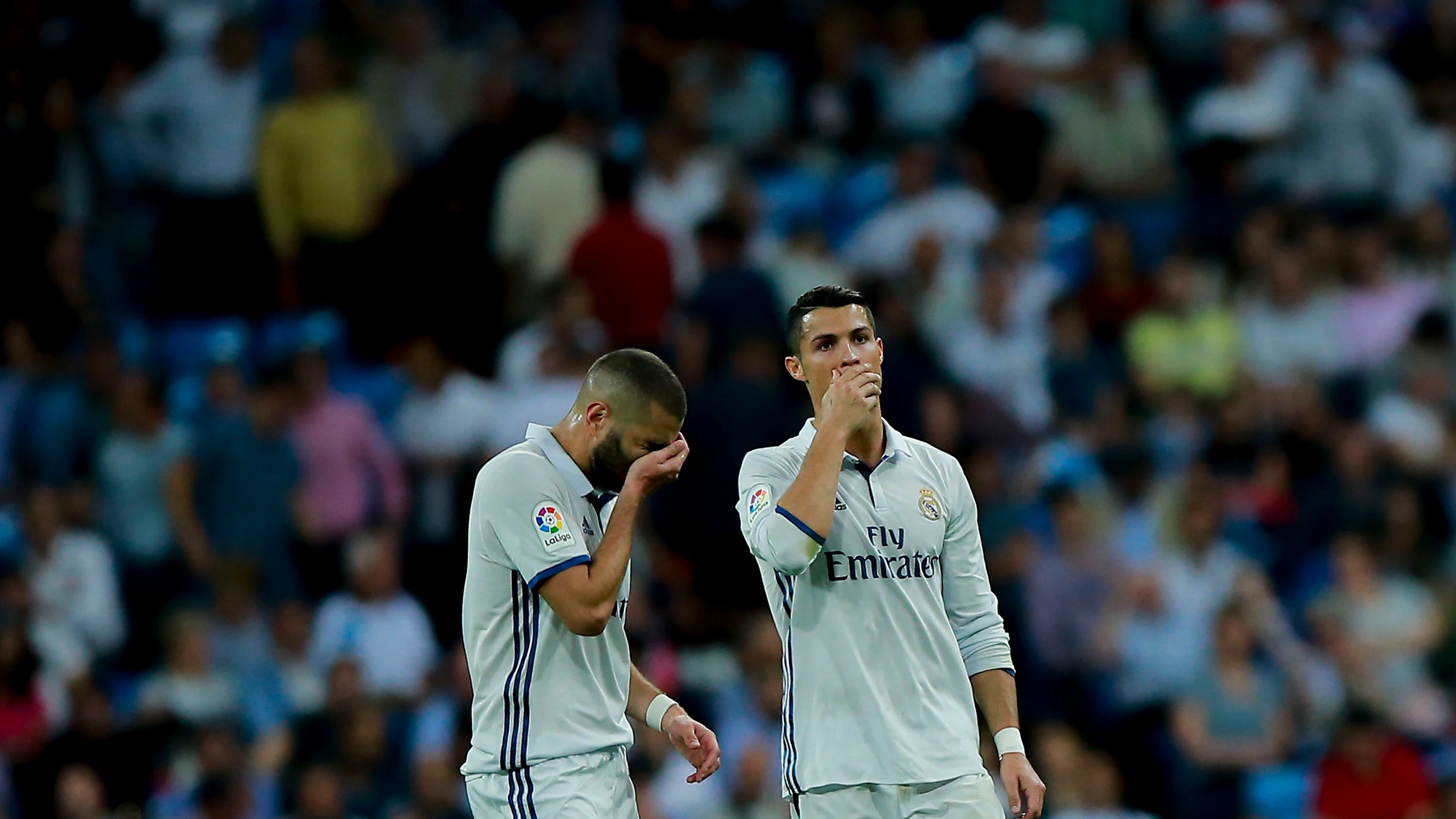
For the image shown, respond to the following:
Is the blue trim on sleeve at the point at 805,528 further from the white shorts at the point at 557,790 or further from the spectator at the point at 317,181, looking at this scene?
the spectator at the point at 317,181

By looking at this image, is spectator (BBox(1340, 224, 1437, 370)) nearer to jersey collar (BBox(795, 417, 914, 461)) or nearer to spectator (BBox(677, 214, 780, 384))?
spectator (BBox(677, 214, 780, 384))

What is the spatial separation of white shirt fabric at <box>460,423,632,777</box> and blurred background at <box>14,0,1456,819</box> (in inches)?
192

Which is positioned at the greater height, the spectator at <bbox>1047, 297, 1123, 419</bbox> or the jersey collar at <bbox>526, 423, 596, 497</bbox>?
the spectator at <bbox>1047, 297, 1123, 419</bbox>

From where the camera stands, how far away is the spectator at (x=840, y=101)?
53.4ft

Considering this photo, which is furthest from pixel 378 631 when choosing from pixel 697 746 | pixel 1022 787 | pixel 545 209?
pixel 1022 787

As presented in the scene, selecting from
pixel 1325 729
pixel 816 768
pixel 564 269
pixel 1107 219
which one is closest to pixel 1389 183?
pixel 1107 219

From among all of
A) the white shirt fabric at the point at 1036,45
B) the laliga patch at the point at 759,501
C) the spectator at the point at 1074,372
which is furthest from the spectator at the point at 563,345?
the laliga patch at the point at 759,501

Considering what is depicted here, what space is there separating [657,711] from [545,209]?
805 centimetres

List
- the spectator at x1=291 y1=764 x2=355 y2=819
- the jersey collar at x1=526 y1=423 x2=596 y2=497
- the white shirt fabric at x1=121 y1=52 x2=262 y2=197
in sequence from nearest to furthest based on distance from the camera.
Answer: the jersey collar at x1=526 y1=423 x2=596 y2=497 < the spectator at x1=291 y1=764 x2=355 y2=819 < the white shirt fabric at x1=121 y1=52 x2=262 y2=197

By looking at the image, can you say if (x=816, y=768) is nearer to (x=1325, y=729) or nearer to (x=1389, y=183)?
(x=1325, y=729)

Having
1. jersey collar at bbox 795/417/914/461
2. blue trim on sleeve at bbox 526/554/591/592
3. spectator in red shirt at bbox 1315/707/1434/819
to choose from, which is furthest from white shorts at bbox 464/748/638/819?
spectator in red shirt at bbox 1315/707/1434/819

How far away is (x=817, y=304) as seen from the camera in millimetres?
6270

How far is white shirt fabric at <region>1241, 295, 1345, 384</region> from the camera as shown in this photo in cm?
1420

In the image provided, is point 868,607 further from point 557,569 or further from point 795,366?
point 557,569
